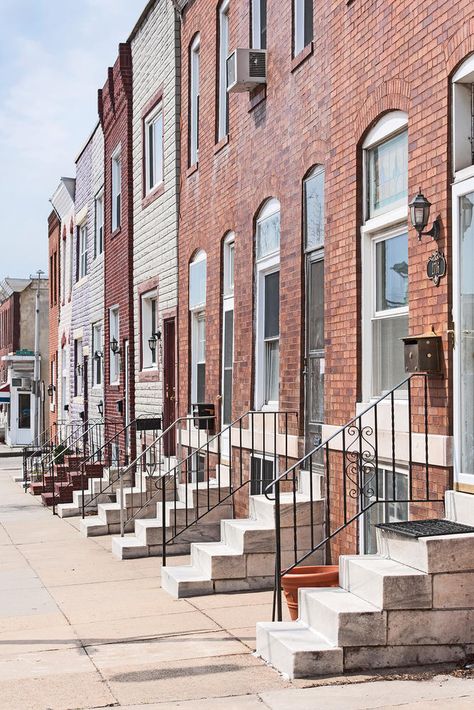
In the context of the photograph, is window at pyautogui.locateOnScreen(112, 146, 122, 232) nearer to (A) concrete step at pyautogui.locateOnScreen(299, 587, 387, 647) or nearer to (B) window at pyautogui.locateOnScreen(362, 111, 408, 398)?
(B) window at pyautogui.locateOnScreen(362, 111, 408, 398)

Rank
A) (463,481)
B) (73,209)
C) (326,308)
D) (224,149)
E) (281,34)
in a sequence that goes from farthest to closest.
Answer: (73,209), (224,149), (281,34), (326,308), (463,481)

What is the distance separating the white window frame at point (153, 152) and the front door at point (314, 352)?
688 cm

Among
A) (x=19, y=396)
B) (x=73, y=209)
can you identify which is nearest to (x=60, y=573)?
(x=73, y=209)

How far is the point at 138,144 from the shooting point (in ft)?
58.7

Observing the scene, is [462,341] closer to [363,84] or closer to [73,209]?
[363,84]

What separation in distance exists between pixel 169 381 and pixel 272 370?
15.8 ft

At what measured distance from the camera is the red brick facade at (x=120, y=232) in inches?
726

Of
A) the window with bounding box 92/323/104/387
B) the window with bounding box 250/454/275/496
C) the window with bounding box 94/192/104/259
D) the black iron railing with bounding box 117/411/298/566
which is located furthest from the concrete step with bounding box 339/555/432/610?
the window with bounding box 94/192/104/259

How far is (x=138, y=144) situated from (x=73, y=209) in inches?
351

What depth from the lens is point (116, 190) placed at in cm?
2019

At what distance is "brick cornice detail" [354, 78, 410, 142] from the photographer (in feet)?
25.9

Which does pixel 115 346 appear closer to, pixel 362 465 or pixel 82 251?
pixel 82 251

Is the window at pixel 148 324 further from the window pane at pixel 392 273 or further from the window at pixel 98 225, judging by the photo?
the window pane at pixel 392 273

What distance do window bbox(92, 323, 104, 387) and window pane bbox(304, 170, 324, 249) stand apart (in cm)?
1217
